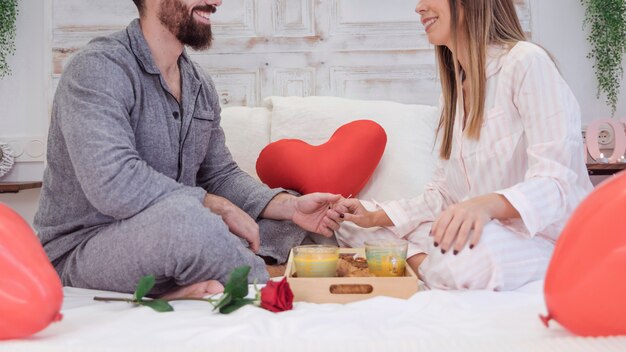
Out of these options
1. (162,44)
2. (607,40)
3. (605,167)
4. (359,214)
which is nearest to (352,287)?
(359,214)

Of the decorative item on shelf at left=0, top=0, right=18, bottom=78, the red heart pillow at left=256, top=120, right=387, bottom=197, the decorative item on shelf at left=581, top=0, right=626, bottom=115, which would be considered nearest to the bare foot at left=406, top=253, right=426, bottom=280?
the red heart pillow at left=256, top=120, right=387, bottom=197

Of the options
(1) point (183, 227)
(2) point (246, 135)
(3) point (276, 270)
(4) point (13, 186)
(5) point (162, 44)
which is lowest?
(3) point (276, 270)

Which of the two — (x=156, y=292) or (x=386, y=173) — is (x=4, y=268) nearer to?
(x=156, y=292)

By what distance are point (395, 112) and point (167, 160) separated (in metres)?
0.91

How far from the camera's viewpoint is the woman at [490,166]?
1.34 meters

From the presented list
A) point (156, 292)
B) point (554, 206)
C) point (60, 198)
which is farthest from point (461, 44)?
point (60, 198)

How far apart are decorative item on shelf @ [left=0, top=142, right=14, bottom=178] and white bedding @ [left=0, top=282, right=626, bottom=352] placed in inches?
68.7

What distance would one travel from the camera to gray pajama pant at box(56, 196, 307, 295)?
137cm

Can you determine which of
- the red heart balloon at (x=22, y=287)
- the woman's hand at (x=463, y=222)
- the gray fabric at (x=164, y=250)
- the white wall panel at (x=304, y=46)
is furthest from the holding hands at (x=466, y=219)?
the white wall panel at (x=304, y=46)

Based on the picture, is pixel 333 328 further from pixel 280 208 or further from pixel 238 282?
pixel 280 208

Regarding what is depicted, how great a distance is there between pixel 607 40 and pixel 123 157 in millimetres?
2142

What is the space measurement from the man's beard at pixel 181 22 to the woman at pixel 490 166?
0.64 m

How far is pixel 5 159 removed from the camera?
277 centimetres

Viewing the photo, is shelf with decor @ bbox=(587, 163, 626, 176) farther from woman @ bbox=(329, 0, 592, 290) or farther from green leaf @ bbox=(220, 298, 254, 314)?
green leaf @ bbox=(220, 298, 254, 314)
